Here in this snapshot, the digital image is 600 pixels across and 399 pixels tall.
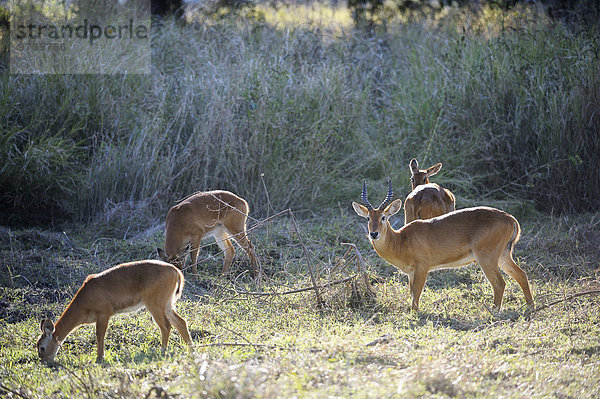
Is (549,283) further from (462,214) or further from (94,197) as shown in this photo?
(94,197)

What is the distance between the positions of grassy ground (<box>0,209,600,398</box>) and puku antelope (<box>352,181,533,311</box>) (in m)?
0.30

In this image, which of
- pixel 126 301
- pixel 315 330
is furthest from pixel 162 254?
pixel 315 330

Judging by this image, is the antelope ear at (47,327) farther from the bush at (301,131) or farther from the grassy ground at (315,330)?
the bush at (301,131)

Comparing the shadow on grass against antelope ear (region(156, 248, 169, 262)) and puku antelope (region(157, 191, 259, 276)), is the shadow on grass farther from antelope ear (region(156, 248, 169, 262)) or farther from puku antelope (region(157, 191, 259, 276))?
antelope ear (region(156, 248, 169, 262))

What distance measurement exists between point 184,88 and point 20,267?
16.8 feet

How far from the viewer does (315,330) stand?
6.19 metres

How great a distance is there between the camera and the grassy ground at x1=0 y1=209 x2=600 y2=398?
4547 mm

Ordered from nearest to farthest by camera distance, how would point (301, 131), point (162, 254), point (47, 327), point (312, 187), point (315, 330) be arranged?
point (47, 327) → point (315, 330) → point (162, 254) → point (312, 187) → point (301, 131)

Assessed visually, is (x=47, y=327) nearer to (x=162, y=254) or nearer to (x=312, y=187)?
(x=162, y=254)

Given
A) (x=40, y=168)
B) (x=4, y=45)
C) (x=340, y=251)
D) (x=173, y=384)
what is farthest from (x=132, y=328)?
(x=4, y=45)

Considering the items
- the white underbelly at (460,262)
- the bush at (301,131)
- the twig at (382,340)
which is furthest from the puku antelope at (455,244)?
the bush at (301,131)

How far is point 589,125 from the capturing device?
11.3 metres

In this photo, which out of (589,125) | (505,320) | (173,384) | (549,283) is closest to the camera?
(173,384)

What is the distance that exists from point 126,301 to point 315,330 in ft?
5.30
